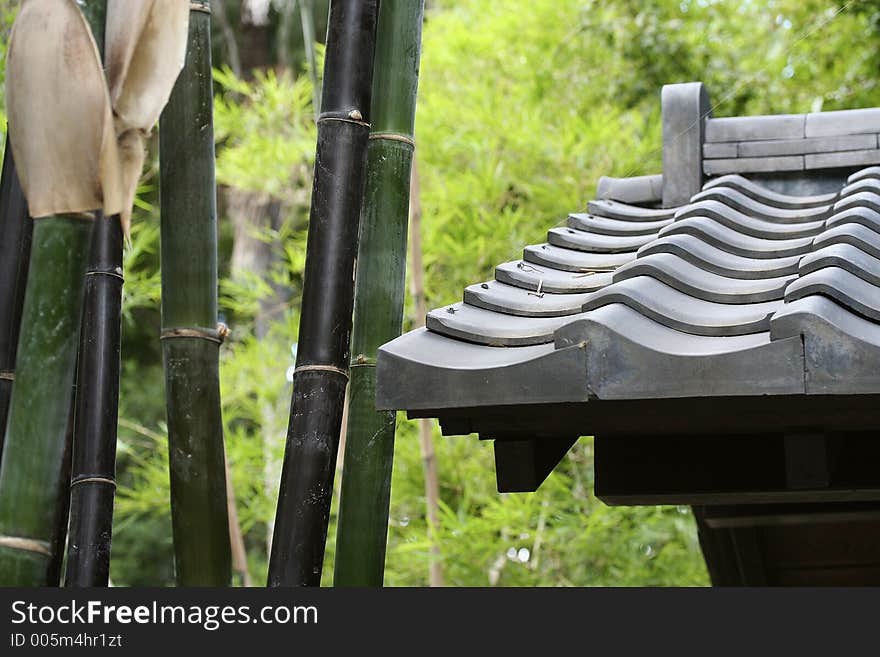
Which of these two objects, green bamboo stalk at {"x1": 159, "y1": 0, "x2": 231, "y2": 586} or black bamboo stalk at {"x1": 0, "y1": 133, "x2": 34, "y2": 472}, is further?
green bamboo stalk at {"x1": 159, "y1": 0, "x2": 231, "y2": 586}

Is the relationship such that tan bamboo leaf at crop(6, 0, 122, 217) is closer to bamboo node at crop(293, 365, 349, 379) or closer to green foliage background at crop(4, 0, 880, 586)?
bamboo node at crop(293, 365, 349, 379)

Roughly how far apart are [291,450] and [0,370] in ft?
1.72

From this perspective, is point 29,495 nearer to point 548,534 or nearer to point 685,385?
point 685,385

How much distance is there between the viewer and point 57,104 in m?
1.22

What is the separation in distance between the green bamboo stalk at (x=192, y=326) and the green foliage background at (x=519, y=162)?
2.94 meters

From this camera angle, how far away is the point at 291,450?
5.76 feet

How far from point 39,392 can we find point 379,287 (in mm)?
811

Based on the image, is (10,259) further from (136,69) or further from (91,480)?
(136,69)

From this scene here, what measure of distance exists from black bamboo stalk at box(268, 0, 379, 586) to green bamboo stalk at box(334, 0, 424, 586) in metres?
0.13

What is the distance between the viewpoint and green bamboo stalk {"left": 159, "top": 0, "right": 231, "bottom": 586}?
1887 millimetres

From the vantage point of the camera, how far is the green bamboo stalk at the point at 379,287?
195cm

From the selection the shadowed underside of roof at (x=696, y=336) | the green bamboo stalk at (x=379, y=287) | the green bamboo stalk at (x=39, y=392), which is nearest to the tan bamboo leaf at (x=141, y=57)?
the green bamboo stalk at (x=39, y=392)

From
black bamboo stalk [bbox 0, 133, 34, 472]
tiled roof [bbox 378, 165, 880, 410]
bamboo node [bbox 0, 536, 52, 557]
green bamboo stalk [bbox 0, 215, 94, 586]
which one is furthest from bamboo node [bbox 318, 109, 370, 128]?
bamboo node [bbox 0, 536, 52, 557]

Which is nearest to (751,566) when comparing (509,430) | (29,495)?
(509,430)
